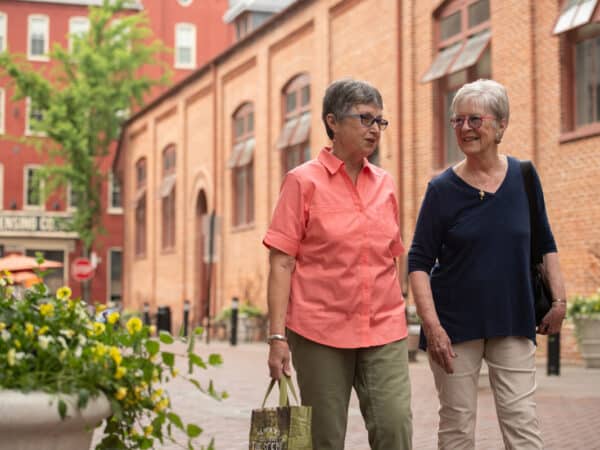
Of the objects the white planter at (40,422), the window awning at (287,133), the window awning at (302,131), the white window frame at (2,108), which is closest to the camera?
the white planter at (40,422)

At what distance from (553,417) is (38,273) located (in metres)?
6.45

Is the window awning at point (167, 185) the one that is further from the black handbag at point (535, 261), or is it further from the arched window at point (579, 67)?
the black handbag at point (535, 261)

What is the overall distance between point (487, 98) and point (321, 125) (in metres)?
21.7

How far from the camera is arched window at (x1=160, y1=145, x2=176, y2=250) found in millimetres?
39291

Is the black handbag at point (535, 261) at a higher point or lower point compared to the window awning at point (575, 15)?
lower

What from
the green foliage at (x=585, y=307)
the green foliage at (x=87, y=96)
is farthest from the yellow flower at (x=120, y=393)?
the green foliage at (x=87, y=96)

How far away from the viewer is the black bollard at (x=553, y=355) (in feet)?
45.5

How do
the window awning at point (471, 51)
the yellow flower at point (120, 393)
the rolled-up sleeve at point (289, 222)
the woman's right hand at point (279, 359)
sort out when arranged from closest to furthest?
the yellow flower at point (120, 393) < the woman's right hand at point (279, 359) < the rolled-up sleeve at point (289, 222) < the window awning at point (471, 51)

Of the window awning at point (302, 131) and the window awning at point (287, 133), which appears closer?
the window awning at point (302, 131)

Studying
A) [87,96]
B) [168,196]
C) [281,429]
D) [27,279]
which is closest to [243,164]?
[168,196]

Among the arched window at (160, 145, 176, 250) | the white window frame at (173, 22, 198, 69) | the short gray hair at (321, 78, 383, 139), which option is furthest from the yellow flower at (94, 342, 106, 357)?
the white window frame at (173, 22, 198, 69)

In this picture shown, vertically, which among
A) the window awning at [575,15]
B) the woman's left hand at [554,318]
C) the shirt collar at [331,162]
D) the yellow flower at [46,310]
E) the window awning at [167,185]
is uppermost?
the window awning at [575,15]

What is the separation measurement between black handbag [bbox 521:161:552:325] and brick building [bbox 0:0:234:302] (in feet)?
160

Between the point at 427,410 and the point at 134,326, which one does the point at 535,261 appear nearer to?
the point at 134,326
